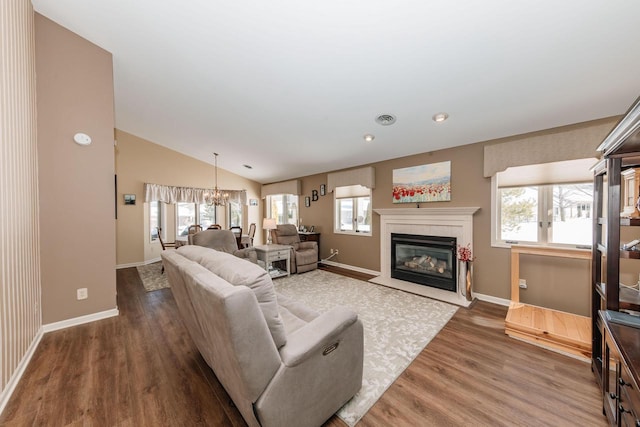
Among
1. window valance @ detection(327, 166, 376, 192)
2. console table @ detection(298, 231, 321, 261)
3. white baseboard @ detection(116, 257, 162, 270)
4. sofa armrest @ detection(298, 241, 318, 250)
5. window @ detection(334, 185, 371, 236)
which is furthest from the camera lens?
console table @ detection(298, 231, 321, 261)

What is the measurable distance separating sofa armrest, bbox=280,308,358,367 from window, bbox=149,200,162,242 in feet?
21.1

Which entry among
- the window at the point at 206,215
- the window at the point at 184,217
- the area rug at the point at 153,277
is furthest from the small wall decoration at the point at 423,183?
the window at the point at 184,217

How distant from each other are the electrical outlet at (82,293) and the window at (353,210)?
14.3 ft

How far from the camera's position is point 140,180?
5930 mm

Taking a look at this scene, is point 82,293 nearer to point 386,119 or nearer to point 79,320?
point 79,320

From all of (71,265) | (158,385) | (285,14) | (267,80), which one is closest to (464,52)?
(285,14)

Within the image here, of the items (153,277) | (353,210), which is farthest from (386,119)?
(153,277)

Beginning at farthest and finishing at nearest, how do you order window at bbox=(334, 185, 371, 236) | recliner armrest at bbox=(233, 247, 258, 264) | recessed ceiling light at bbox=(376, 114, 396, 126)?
1. window at bbox=(334, 185, 371, 236)
2. recliner armrest at bbox=(233, 247, 258, 264)
3. recessed ceiling light at bbox=(376, 114, 396, 126)

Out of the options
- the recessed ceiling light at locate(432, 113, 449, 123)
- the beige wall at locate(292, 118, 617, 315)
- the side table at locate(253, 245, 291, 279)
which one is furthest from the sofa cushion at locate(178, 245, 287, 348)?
the beige wall at locate(292, 118, 617, 315)

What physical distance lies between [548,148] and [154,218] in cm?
806

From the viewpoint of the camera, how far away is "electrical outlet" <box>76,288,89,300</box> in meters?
2.74

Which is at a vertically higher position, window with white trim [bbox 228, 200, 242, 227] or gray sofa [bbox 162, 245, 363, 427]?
window with white trim [bbox 228, 200, 242, 227]

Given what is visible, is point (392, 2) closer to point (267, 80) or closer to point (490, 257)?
point (267, 80)

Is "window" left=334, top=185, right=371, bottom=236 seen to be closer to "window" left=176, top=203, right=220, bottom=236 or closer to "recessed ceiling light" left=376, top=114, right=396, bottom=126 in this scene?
"recessed ceiling light" left=376, top=114, right=396, bottom=126
